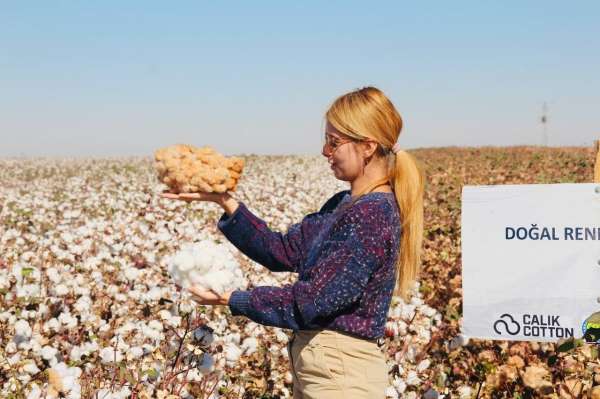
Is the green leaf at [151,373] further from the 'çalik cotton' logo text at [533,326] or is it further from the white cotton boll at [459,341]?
the white cotton boll at [459,341]

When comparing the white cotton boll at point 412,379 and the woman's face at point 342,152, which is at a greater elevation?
the woman's face at point 342,152

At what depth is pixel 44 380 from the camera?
3471 millimetres

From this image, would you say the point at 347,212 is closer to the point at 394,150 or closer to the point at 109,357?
the point at 394,150

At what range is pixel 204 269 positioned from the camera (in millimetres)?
2441

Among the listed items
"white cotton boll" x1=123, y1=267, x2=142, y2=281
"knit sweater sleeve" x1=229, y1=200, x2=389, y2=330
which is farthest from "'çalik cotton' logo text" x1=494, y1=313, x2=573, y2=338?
"white cotton boll" x1=123, y1=267, x2=142, y2=281

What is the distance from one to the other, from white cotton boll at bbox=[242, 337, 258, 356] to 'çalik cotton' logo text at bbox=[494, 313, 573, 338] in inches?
50.2

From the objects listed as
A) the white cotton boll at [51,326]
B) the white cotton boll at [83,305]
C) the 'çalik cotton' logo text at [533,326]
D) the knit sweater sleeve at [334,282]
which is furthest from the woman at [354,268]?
the white cotton boll at [83,305]

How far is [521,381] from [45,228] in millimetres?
6373

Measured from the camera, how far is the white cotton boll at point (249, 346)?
12.9 feet

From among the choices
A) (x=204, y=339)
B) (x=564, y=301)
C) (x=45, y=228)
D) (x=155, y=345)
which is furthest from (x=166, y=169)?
(x=45, y=228)

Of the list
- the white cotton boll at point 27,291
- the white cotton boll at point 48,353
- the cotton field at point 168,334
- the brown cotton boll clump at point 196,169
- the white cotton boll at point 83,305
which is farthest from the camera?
the white cotton boll at point 27,291

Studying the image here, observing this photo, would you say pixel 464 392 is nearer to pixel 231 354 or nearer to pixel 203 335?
pixel 231 354

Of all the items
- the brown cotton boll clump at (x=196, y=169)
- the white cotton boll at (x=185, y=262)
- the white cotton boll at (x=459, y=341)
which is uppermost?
the brown cotton boll clump at (x=196, y=169)

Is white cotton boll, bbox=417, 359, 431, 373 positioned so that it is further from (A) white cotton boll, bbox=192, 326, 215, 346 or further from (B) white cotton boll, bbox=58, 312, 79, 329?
(B) white cotton boll, bbox=58, 312, 79, 329
